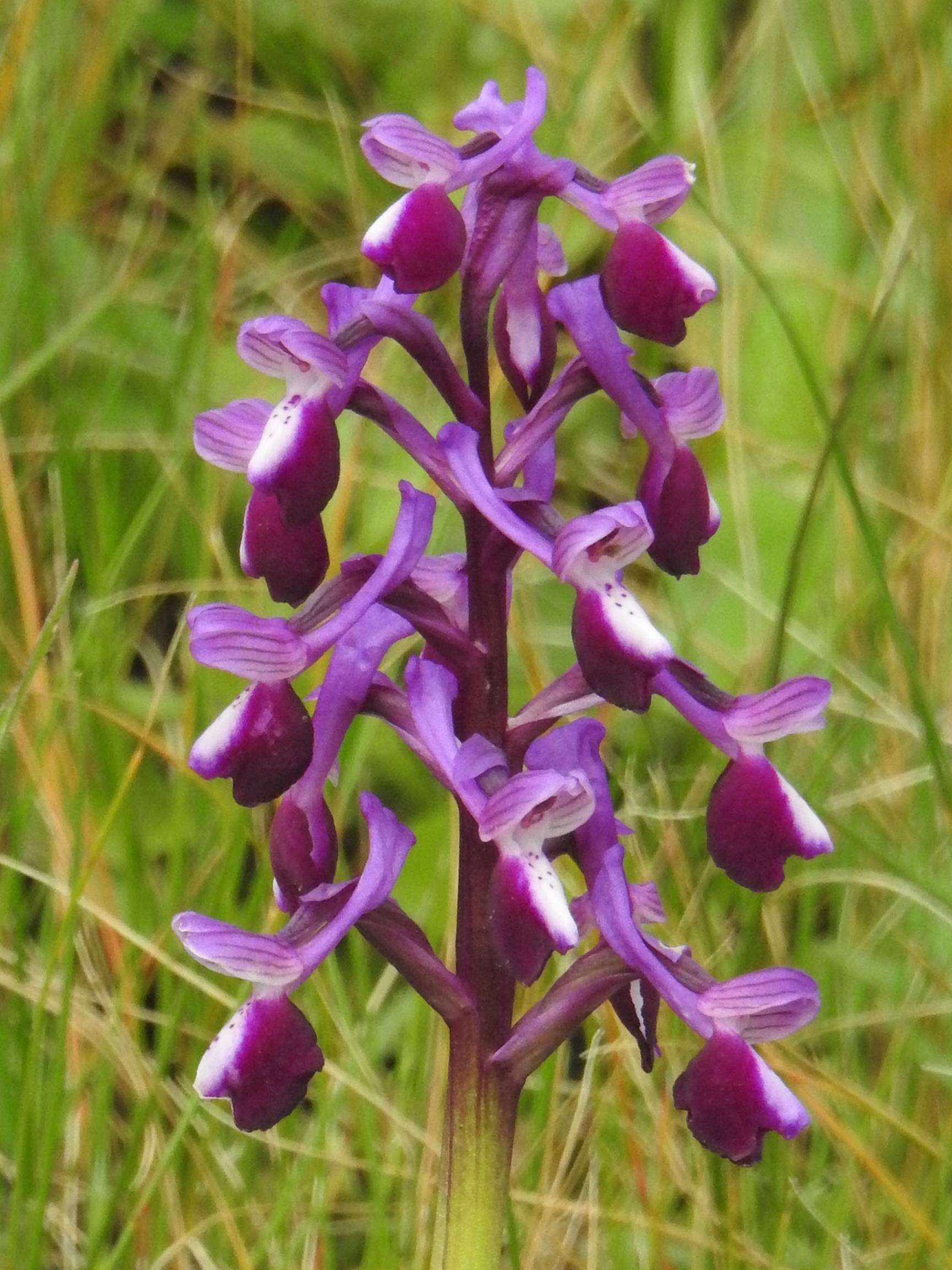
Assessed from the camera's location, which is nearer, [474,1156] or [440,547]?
[474,1156]

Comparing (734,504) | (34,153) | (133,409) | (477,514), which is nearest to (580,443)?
(734,504)

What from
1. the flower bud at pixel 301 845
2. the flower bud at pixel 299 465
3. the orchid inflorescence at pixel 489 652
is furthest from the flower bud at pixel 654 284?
the flower bud at pixel 301 845

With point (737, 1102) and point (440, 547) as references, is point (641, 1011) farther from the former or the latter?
point (440, 547)

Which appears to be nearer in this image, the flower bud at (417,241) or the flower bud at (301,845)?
the flower bud at (417,241)

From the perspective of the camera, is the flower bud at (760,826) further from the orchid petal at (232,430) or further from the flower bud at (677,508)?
the orchid petal at (232,430)

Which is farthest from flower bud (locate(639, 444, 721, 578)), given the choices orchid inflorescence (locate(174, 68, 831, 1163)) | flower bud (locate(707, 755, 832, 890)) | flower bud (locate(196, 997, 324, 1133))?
flower bud (locate(196, 997, 324, 1133))

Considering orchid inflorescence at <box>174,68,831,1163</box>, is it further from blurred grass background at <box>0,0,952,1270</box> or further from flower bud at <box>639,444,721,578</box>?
blurred grass background at <box>0,0,952,1270</box>

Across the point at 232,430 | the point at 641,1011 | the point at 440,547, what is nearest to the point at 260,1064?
the point at 641,1011

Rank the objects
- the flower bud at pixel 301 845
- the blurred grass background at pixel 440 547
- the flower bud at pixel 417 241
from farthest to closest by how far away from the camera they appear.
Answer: the blurred grass background at pixel 440 547
the flower bud at pixel 301 845
the flower bud at pixel 417 241
